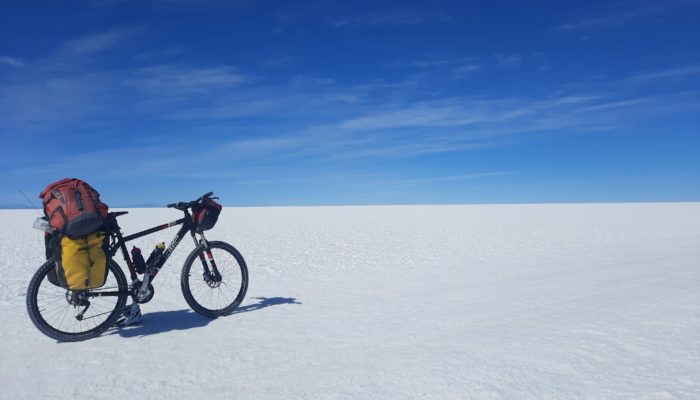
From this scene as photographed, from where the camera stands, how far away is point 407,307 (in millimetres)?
5723

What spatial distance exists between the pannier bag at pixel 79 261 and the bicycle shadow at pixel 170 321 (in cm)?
73

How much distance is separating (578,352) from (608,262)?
6.15m

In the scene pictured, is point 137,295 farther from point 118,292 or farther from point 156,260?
point 156,260

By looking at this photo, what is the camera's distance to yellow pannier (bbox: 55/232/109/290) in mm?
4332

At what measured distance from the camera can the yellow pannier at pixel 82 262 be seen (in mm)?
4332

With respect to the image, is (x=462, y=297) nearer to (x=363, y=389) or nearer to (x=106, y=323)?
(x=363, y=389)

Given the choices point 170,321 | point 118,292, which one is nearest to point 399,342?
point 170,321

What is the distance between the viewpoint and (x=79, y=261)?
4.37 metres

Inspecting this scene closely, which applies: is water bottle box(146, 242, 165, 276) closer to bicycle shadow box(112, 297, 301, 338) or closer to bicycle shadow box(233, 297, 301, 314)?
bicycle shadow box(112, 297, 301, 338)

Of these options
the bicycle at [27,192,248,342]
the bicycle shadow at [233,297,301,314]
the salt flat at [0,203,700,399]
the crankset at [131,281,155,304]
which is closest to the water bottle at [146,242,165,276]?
the bicycle at [27,192,248,342]

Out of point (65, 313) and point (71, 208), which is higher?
point (71, 208)

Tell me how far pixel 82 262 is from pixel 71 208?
543 mm

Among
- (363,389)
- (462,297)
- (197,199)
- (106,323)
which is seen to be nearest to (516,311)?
(462,297)

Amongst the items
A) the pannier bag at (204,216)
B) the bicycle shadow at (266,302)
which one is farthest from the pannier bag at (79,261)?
the bicycle shadow at (266,302)
